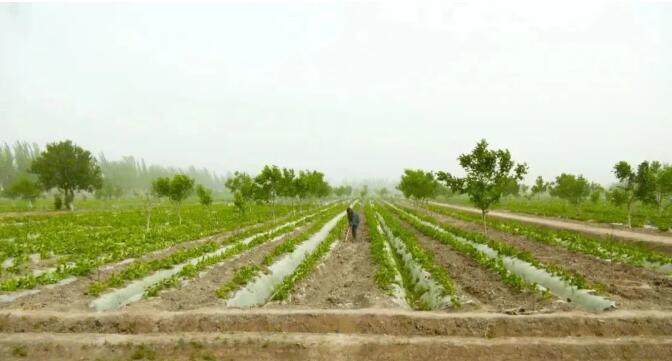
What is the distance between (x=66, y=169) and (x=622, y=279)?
6160cm

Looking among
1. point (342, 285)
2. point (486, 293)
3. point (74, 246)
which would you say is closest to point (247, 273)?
point (342, 285)

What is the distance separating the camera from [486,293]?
36.2ft

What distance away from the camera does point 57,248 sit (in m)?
18.6

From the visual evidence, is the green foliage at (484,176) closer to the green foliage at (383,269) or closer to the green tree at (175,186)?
the green foliage at (383,269)

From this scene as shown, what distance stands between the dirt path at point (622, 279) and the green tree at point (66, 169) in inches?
2205

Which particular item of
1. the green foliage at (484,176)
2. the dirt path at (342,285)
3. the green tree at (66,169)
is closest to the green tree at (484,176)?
the green foliage at (484,176)

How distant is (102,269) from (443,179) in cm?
1630

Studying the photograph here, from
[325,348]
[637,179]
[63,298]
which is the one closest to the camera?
[325,348]

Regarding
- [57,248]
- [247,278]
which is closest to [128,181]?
[57,248]

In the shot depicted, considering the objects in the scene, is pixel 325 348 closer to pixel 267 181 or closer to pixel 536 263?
pixel 536 263

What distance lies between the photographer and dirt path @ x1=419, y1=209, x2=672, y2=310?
9.48 meters

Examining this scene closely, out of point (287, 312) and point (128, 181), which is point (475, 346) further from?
point (128, 181)

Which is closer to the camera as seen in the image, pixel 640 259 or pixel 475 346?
pixel 475 346

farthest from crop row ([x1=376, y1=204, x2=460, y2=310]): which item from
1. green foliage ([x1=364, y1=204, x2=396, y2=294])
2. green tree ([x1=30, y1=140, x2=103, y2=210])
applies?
green tree ([x1=30, y1=140, x2=103, y2=210])
